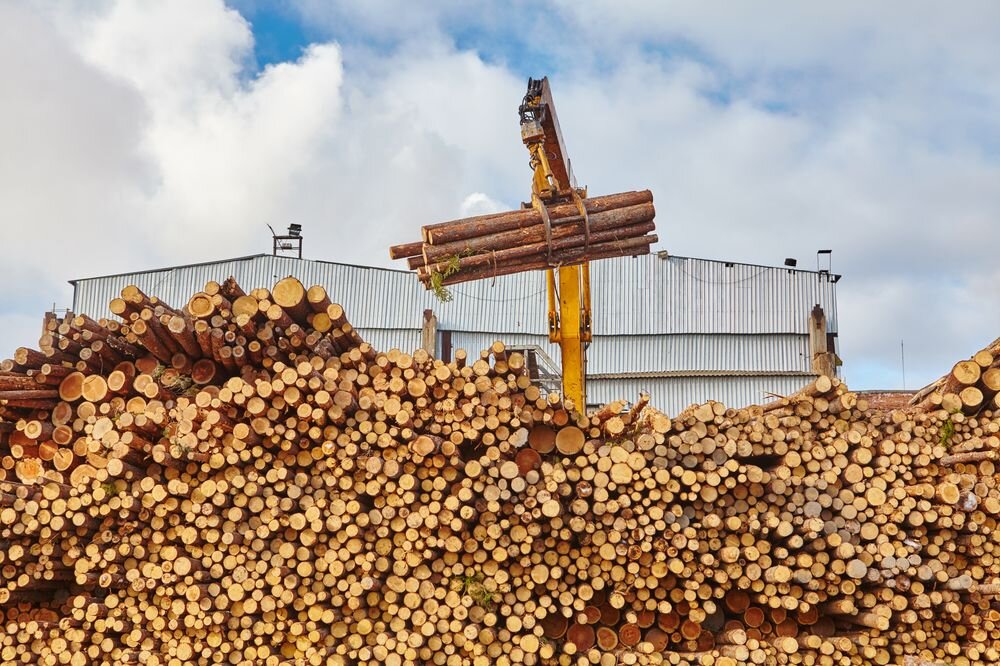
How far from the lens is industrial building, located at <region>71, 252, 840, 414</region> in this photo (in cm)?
2056

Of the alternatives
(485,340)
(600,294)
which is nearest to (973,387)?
(600,294)

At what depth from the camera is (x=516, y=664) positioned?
253 inches

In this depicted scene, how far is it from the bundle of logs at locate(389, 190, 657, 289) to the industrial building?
11.5 metres

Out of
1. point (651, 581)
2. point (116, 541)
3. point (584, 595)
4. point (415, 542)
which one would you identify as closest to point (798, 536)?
point (651, 581)

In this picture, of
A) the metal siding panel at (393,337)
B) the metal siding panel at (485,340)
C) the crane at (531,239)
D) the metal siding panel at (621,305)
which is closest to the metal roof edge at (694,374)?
the metal siding panel at (621,305)

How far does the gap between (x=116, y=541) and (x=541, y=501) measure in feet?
11.7

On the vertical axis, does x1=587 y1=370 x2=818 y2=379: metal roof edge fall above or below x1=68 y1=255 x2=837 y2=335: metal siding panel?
below

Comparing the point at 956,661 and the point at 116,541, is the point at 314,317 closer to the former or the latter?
the point at 116,541

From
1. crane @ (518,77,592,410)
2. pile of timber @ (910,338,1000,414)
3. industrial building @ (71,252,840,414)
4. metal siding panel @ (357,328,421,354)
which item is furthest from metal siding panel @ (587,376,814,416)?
pile of timber @ (910,338,1000,414)

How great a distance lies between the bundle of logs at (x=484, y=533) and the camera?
6.53 m

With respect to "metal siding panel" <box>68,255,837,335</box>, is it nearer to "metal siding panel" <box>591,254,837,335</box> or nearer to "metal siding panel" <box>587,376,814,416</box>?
"metal siding panel" <box>591,254,837,335</box>

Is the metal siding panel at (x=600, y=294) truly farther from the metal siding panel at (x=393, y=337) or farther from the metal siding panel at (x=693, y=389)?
the metal siding panel at (x=693, y=389)

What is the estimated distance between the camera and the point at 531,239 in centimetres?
859

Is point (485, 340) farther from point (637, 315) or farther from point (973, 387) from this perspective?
point (973, 387)
